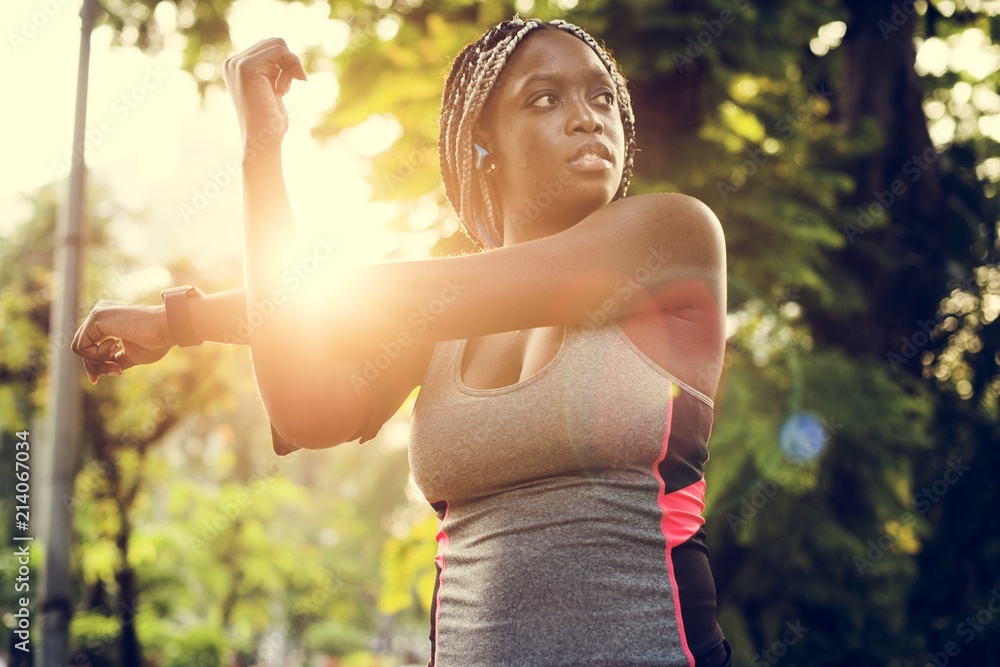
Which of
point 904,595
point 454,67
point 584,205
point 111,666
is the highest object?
point 454,67

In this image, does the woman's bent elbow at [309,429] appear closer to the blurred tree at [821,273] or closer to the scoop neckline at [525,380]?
the scoop neckline at [525,380]

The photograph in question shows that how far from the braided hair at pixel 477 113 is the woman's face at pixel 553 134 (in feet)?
0.09

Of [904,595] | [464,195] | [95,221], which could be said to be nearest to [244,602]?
[95,221]

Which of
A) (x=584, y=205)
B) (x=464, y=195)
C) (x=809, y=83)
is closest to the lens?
(x=584, y=205)

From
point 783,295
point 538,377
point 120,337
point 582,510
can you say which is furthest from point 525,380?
point 783,295

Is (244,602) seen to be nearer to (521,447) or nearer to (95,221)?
(95,221)

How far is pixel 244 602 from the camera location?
1638cm

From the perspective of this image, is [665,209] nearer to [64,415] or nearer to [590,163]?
[590,163]

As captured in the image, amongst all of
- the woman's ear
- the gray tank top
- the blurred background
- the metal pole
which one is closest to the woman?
the gray tank top

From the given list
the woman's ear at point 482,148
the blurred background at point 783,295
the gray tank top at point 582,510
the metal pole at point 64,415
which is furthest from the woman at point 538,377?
the metal pole at point 64,415

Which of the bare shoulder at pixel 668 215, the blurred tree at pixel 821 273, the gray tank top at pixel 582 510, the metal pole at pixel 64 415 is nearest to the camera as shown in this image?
the gray tank top at pixel 582 510

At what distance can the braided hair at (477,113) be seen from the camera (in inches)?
70.7

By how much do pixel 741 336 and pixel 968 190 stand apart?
9.22 feet

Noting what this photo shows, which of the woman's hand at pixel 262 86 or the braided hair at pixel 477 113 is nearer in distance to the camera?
the woman's hand at pixel 262 86
